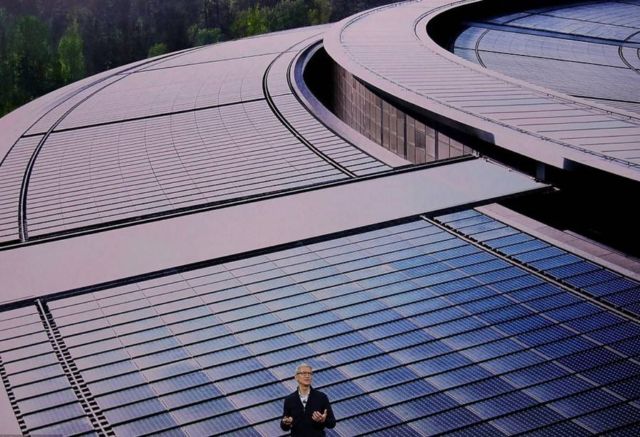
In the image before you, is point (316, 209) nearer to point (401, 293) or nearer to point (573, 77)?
point (401, 293)

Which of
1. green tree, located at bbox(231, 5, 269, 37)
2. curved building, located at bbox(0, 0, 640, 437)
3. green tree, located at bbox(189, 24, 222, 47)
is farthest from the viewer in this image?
green tree, located at bbox(231, 5, 269, 37)

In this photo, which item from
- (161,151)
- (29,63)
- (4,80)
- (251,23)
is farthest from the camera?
(251,23)

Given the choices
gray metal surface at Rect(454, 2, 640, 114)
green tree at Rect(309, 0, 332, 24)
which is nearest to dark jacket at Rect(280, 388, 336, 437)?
gray metal surface at Rect(454, 2, 640, 114)

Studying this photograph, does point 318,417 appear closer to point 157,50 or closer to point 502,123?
point 502,123

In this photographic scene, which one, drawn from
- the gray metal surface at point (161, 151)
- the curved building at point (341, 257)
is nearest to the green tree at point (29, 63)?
the gray metal surface at point (161, 151)

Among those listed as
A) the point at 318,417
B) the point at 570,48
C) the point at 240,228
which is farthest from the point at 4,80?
the point at 318,417

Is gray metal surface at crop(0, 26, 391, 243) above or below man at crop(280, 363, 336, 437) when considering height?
below

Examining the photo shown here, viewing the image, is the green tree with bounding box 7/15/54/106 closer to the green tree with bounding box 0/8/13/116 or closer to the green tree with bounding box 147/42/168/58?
the green tree with bounding box 0/8/13/116
